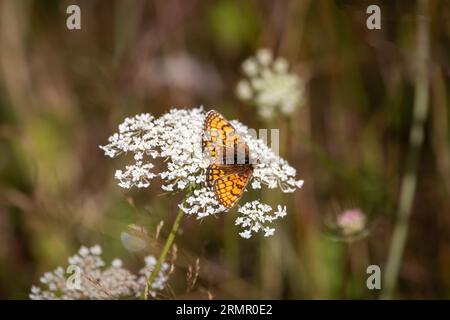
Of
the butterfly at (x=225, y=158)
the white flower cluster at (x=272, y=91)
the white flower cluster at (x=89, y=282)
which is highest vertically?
the white flower cluster at (x=272, y=91)

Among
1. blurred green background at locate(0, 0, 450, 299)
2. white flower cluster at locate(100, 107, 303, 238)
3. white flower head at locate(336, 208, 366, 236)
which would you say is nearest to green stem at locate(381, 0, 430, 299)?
blurred green background at locate(0, 0, 450, 299)

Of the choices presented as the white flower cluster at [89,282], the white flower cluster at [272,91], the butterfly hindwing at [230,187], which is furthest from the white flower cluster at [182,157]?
the white flower cluster at [272,91]

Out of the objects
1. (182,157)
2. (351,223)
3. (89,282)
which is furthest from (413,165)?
(89,282)

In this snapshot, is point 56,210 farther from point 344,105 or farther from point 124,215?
point 344,105

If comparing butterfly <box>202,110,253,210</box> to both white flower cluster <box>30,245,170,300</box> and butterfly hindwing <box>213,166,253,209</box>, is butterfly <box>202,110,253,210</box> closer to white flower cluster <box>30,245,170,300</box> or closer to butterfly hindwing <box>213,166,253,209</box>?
butterfly hindwing <box>213,166,253,209</box>

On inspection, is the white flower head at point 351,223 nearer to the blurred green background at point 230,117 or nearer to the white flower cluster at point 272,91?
the blurred green background at point 230,117
